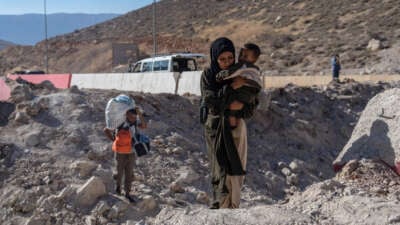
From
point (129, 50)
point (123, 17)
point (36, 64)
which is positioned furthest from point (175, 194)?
point (123, 17)

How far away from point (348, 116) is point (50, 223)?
27.4ft

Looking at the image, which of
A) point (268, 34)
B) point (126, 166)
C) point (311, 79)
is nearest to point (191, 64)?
point (311, 79)

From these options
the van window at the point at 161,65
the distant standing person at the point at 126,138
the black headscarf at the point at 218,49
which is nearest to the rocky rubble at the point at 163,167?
the distant standing person at the point at 126,138

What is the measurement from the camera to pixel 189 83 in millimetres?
12695

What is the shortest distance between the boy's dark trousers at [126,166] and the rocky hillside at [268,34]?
718 inches

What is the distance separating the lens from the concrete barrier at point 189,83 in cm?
1240

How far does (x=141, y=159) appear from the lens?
847 cm

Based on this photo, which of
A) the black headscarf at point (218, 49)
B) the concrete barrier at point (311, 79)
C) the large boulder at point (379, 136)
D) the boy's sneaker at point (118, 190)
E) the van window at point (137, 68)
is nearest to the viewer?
the black headscarf at point (218, 49)

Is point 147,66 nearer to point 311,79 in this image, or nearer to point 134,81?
point 134,81

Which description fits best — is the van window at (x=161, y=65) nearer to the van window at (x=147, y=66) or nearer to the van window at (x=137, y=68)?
the van window at (x=147, y=66)

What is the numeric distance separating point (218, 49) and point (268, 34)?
3643 centimetres

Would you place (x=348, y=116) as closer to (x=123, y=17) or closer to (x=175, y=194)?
(x=175, y=194)

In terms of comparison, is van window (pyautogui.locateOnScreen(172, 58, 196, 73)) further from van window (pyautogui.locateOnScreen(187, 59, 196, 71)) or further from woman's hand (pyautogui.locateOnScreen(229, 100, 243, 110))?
woman's hand (pyautogui.locateOnScreen(229, 100, 243, 110))

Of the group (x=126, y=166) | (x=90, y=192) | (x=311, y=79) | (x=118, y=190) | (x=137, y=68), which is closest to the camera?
(x=126, y=166)
